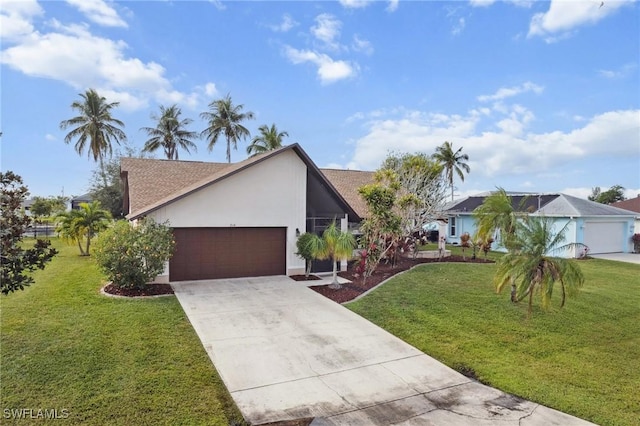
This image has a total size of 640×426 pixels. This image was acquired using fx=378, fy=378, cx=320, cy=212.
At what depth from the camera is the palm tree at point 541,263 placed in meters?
9.30

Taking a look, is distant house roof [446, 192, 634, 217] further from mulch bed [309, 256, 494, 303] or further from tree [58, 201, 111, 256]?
tree [58, 201, 111, 256]

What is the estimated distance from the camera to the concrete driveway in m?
5.53

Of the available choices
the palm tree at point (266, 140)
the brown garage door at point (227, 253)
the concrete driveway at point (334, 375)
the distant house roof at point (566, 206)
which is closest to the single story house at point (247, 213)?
the brown garage door at point (227, 253)

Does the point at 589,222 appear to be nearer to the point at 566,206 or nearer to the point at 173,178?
the point at 566,206

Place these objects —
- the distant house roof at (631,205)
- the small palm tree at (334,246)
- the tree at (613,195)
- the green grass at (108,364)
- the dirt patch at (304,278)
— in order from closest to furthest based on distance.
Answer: the green grass at (108,364)
the small palm tree at (334,246)
the dirt patch at (304,278)
the distant house roof at (631,205)
the tree at (613,195)

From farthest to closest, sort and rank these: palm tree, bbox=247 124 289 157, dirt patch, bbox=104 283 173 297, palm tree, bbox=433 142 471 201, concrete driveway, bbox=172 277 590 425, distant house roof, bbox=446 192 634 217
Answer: palm tree, bbox=433 142 471 201 < palm tree, bbox=247 124 289 157 < distant house roof, bbox=446 192 634 217 < dirt patch, bbox=104 283 173 297 < concrete driveway, bbox=172 277 590 425

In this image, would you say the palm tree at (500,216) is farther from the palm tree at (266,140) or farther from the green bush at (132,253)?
the palm tree at (266,140)

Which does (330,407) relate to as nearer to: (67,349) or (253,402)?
(253,402)

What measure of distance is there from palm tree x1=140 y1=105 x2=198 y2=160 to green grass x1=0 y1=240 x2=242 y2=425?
34.3 m

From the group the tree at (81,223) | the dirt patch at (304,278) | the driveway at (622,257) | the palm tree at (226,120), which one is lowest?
the dirt patch at (304,278)

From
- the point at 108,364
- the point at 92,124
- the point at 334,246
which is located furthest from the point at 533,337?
the point at 92,124

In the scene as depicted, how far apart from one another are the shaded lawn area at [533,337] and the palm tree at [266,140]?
27.3 metres

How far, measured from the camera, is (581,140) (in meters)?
20.0

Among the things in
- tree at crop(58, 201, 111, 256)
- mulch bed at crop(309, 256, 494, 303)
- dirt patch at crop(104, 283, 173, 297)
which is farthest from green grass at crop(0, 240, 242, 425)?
tree at crop(58, 201, 111, 256)
